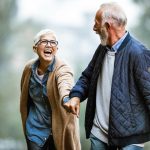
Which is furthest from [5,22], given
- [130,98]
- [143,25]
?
[130,98]

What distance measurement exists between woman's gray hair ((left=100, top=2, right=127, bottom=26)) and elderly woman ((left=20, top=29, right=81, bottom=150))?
49.6 inches

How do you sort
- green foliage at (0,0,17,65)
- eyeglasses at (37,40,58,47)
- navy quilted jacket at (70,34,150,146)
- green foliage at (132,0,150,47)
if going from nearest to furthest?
navy quilted jacket at (70,34,150,146) → eyeglasses at (37,40,58,47) → green foliage at (132,0,150,47) → green foliage at (0,0,17,65)

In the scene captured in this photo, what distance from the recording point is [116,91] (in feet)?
18.9

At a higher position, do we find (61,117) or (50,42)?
(50,42)

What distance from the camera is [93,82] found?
19.7 ft

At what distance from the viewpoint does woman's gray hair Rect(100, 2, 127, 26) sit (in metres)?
5.81

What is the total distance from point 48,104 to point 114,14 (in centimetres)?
161

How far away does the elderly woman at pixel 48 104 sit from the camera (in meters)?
7.07

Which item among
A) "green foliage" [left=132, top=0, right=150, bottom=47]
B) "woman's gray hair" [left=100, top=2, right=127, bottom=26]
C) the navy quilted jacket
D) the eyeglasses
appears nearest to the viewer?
the navy quilted jacket

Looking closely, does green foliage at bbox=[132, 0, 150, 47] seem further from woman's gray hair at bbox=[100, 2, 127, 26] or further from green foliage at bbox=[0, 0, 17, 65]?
woman's gray hair at bbox=[100, 2, 127, 26]

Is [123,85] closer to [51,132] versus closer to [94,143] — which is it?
[94,143]

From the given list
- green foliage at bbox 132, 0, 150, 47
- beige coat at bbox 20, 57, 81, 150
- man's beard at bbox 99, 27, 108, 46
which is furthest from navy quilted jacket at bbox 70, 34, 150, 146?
green foliage at bbox 132, 0, 150, 47

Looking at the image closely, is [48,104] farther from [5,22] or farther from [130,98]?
[5,22]

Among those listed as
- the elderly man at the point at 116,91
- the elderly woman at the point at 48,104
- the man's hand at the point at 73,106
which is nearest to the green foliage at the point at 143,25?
the elderly woman at the point at 48,104
